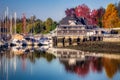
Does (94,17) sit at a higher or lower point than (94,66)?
higher

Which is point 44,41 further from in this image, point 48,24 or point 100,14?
point 48,24

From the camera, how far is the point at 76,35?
7600 cm

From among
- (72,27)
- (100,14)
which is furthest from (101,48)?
(100,14)

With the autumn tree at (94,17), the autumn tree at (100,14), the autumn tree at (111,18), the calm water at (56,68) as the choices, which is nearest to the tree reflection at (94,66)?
the calm water at (56,68)

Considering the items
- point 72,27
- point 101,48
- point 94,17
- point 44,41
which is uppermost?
point 94,17

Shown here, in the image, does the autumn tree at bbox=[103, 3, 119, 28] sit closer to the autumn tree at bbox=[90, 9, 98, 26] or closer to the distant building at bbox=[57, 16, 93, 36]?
the distant building at bbox=[57, 16, 93, 36]

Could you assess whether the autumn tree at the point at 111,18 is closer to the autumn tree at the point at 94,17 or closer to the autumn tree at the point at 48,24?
the autumn tree at the point at 94,17

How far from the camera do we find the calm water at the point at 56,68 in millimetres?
35125

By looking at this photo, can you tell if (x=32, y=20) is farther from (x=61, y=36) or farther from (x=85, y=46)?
(x=85, y=46)

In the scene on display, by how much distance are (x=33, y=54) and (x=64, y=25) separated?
2493cm

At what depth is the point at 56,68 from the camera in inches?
1623

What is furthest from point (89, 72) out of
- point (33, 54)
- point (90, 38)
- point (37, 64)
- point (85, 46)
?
point (90, 38)

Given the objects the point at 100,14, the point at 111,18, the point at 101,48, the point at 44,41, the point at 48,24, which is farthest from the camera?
the point at 48,24

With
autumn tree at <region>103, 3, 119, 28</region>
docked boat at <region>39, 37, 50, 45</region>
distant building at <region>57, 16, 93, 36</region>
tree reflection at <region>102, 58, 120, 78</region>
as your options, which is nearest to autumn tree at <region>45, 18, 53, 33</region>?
distant building at <region>57, 16, 93, 36</region>
